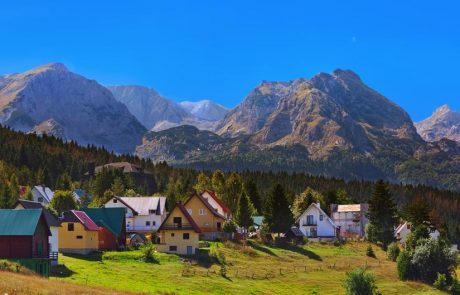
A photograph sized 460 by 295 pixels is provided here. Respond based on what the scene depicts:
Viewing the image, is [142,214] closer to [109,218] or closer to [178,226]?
[109,218]

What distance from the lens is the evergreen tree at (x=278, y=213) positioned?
113 metres

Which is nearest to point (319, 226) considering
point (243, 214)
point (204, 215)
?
point (243, 214)

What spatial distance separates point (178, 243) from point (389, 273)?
27.3 m

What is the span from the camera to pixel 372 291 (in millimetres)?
73375

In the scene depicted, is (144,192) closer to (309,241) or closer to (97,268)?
(309,241)

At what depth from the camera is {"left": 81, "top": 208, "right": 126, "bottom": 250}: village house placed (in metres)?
90.6

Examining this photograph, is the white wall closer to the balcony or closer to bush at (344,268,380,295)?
the balcony

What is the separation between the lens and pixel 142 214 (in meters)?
115

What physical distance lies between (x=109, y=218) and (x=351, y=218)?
2843 inches

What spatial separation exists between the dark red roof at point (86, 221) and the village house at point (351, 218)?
74.0 metres

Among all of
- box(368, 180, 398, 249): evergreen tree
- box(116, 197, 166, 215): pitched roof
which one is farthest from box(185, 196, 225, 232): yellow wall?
box(368, 180, 398, 249): evergreen tree

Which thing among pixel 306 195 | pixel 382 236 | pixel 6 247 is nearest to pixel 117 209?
pixel 6 247

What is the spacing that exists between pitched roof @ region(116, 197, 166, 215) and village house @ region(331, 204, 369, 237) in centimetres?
4846

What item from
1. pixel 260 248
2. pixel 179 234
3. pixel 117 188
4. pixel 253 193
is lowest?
pixel 260 248
